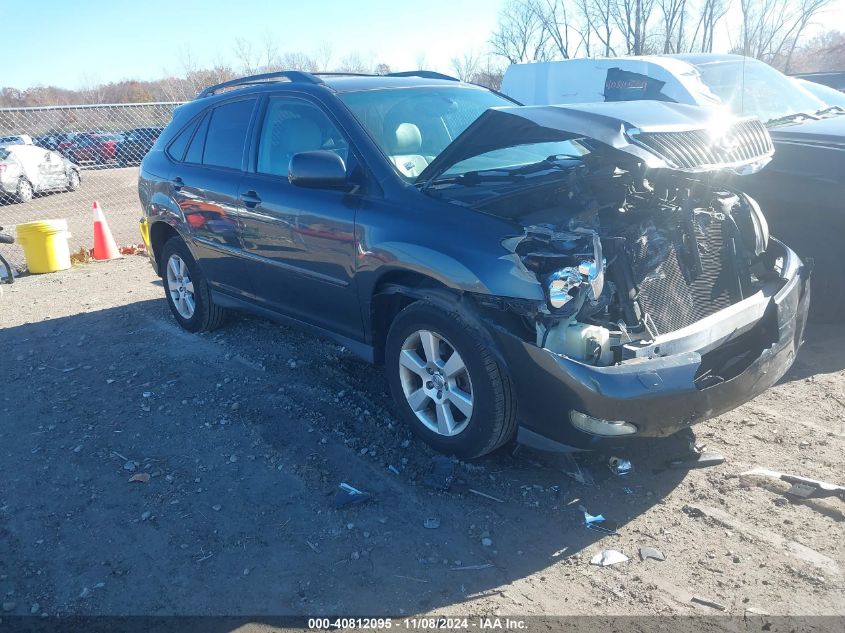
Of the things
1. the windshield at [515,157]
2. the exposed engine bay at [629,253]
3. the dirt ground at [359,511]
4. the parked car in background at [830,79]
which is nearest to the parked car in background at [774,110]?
the dirt ground at [359,511]

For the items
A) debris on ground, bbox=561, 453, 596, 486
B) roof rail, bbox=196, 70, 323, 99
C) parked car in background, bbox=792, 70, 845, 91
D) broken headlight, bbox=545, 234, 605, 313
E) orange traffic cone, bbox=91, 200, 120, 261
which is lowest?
debris on ground, bbox=561, 453, 596, 486

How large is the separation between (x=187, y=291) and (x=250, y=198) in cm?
168

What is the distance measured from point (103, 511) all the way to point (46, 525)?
0.86 ft

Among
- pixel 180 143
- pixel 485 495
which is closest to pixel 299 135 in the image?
pixel 180 143

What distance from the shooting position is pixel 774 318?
350 cm

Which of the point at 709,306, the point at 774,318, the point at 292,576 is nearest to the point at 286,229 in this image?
the point at 292,576

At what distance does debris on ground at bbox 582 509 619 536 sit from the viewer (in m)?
3.16

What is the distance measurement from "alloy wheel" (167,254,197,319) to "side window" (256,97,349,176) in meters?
1.66

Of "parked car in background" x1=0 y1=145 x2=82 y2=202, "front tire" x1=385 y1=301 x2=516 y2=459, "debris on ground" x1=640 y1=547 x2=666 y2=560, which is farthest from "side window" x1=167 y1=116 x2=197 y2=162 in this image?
"parked car in background" x1=0 y1=145 x2=82 y2=202

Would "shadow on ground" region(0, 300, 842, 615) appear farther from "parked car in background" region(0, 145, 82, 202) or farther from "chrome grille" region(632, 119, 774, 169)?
"parked car in background" region(0, 145, 82, 202)

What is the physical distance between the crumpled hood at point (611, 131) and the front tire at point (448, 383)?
0.85 metres

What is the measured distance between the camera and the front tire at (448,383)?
334 cm

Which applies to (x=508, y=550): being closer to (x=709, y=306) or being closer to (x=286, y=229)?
(x=709, y=306)

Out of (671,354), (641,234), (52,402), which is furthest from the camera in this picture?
(52,402)
